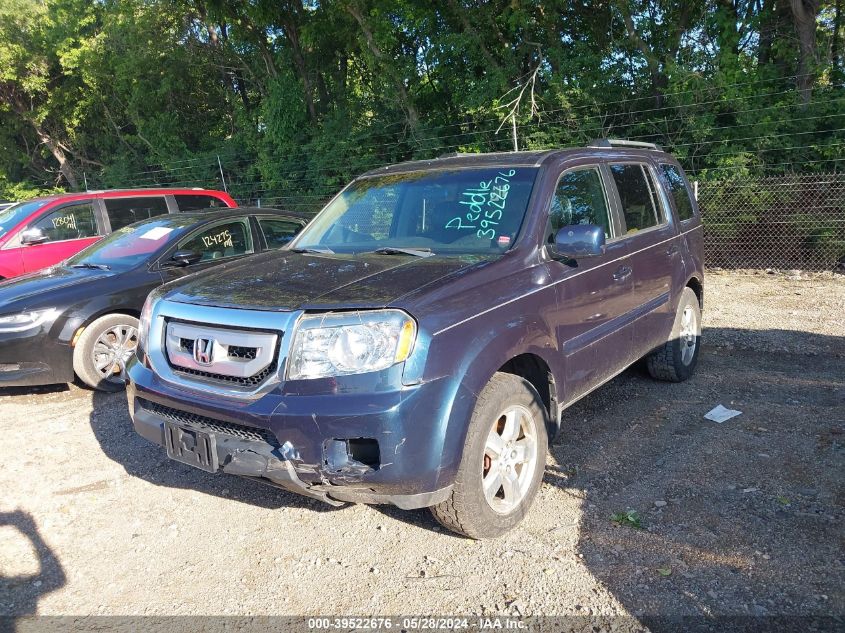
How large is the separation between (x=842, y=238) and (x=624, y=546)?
28.2 ft

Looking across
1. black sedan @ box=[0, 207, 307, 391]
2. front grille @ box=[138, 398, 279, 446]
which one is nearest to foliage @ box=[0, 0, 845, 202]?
black sedan @ box=[0, 207, 307, 391]

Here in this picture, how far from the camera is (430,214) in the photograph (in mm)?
4004

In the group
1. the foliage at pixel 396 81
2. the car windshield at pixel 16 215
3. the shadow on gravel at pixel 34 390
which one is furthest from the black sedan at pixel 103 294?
the foliage at pixel 396 81

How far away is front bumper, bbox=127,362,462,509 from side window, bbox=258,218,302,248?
4.35 m

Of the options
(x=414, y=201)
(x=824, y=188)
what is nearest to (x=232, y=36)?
(x=824, y=188)

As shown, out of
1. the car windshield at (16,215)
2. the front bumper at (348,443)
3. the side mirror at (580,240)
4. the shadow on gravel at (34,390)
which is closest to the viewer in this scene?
the front bumper at (348,443)

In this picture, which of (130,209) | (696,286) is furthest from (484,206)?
(130,209)

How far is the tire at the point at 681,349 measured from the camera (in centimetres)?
527

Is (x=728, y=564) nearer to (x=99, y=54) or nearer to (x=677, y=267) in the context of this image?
(x=677, y=267)

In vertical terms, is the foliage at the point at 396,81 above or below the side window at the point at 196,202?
above

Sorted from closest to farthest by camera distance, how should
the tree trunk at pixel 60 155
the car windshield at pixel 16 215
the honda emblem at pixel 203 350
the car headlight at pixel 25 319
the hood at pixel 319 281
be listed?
the hood at pixel 319 281
the honda emblem at pixel 203 350
the car headlight at pixel 25 319
the car windshield at pixel 16 215
the tree trunk at pixel 60 155

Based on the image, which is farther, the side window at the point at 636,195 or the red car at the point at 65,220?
the red car at the point at 65,220

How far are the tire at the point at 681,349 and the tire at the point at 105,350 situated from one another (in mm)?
4656

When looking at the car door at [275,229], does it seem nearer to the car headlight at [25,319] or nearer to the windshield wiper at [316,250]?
the car headlight at [25,319]
